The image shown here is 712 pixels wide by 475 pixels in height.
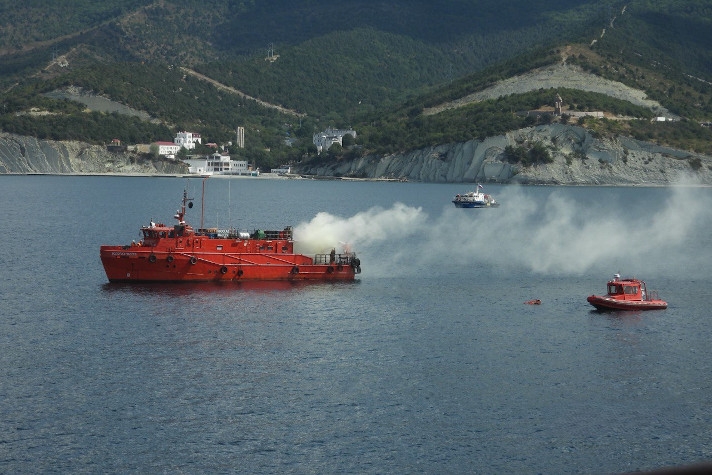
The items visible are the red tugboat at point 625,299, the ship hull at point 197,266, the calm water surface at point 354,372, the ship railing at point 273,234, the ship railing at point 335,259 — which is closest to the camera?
the calm water surface at point 354,372

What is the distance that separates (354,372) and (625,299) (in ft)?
96.8

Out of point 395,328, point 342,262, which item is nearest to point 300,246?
point 342,262

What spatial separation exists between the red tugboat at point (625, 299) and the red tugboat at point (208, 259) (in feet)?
65.5

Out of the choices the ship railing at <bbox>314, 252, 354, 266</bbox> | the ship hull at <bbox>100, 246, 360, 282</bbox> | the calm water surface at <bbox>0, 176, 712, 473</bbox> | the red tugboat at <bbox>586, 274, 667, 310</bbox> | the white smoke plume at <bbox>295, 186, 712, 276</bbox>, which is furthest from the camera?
the white smoke plume at <bbox>295, 186, 712, 276</bbox>

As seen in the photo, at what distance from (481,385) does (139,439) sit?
1810cm

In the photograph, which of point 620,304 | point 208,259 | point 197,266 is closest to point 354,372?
point 620,304

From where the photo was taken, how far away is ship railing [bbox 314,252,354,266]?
95500 millimetres

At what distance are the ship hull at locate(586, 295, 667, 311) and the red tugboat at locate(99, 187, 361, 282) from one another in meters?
19.6

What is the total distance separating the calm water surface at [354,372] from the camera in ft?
167

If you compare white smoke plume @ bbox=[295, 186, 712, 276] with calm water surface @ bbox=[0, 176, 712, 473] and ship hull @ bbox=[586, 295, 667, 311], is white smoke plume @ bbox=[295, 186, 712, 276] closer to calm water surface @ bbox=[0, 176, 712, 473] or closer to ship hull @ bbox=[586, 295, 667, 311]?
calm water surface @ bbox=[0, 176, 712, 473]

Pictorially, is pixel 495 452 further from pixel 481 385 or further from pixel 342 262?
pixel 342 262

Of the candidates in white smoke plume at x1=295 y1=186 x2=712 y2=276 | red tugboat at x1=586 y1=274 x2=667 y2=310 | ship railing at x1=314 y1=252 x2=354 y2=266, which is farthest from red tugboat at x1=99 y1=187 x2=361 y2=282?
red tugboat at x1=586 y1=274 x2=667 y2=310

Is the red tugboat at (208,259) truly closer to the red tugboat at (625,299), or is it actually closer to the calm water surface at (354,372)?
the calm water surface at (354,372)

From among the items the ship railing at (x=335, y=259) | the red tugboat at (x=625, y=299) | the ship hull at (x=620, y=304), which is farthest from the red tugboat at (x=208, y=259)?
the red tugboat at (x=625, y=299)
